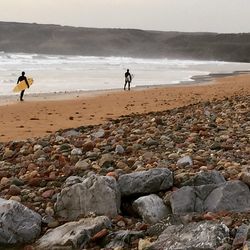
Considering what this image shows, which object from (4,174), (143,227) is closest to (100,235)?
(143,227)

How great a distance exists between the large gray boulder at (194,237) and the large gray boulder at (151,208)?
517 mm

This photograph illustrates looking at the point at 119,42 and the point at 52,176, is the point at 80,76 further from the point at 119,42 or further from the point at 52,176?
the point at 119,42

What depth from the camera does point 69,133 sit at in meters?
9.20

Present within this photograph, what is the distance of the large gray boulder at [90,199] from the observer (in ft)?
15.9

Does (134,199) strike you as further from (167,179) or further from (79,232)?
(79,232)

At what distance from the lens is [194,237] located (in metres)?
3.86

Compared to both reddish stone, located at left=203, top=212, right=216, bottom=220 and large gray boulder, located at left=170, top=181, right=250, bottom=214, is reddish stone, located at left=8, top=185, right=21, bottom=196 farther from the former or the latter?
reddish stone, located at left=203, top=212, right=216, bottom=220

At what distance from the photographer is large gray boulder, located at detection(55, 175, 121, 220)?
486cm

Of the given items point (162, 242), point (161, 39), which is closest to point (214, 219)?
point (162, 242)

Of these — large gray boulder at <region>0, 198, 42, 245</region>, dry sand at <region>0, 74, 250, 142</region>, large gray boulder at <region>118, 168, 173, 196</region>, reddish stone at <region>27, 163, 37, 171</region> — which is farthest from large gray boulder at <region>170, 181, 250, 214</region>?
dry sand at <region>0, 74, 250, 142</region>

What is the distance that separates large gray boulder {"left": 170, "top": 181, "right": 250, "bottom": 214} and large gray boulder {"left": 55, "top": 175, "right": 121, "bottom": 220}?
1.87 ft

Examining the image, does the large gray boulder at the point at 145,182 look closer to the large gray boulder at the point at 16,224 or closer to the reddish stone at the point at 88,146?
the large gray boulder at the point at 16,224

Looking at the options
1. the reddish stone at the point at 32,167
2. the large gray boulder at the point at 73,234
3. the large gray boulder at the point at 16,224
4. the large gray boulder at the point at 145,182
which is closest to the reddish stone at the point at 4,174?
the reddish stone at the point at 32,167

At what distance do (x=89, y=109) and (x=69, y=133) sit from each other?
6889 mm
